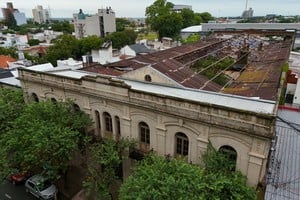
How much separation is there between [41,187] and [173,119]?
39.8ft

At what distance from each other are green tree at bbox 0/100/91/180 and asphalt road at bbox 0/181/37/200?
9.39ft

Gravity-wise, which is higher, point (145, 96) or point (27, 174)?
point (145, 96)

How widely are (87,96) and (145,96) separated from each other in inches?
210

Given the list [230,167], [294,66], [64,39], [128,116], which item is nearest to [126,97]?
[128,116]

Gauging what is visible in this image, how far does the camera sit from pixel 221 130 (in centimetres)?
1302

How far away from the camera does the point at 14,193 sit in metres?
19.8

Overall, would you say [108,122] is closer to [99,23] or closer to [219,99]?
[219,99]

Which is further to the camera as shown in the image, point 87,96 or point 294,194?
point 87,96

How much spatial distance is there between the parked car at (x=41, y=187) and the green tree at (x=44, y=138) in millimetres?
1825

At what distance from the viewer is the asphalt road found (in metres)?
19.3

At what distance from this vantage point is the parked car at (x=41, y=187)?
18.4 meters

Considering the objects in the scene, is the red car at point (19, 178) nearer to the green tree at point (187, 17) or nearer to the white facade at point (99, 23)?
the green tree at point (187, 17)

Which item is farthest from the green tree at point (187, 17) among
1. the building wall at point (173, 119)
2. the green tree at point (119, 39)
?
the building wall at point (173, 119)

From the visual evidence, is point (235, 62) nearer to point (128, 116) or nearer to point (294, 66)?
point (294, 66)
